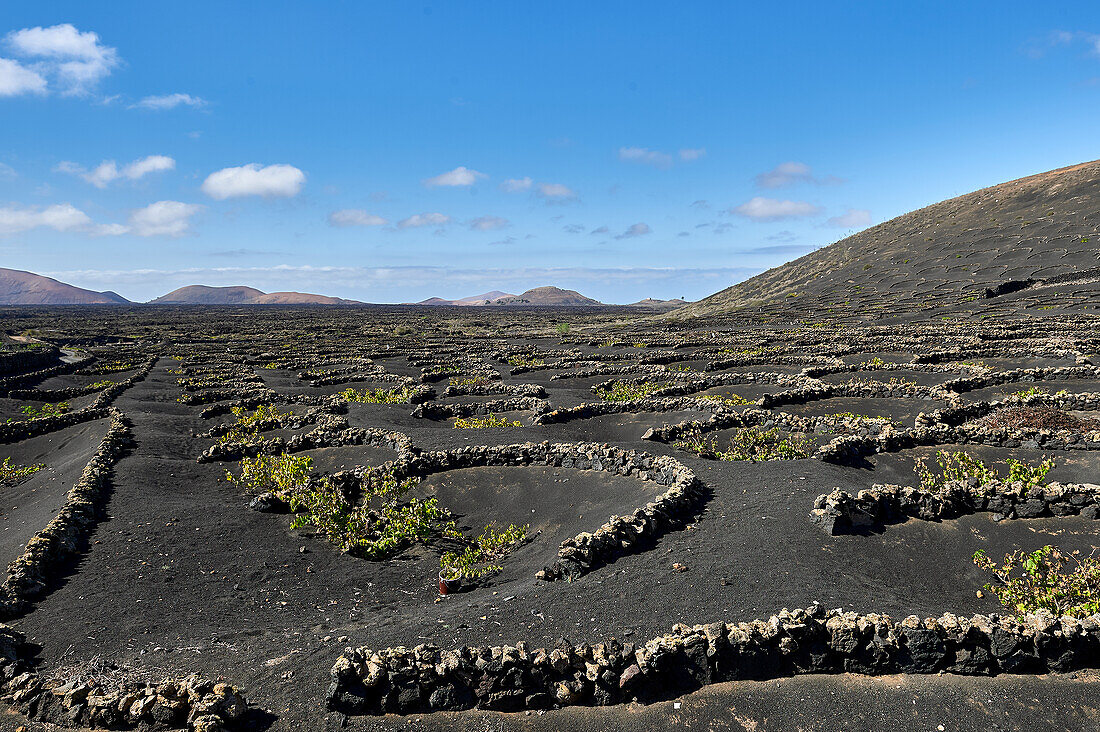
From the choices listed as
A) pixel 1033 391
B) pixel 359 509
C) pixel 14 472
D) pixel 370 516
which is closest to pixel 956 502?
pixel 370 516

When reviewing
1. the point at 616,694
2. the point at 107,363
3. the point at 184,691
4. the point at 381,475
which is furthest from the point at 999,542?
the point at 107,363

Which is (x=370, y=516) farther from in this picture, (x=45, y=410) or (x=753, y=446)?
(x=45, y=410)

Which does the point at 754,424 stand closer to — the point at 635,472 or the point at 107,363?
the point at 635,472

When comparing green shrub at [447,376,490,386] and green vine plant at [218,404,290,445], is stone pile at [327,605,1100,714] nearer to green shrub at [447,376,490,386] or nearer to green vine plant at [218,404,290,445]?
green vine plant at [218,404,290,445]

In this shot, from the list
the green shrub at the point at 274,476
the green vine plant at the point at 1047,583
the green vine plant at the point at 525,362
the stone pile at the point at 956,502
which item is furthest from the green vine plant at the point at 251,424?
the green vine plant at the point at 1047,583

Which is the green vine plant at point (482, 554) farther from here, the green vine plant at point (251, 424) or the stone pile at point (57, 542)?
the green vine plant at point (251, 424)

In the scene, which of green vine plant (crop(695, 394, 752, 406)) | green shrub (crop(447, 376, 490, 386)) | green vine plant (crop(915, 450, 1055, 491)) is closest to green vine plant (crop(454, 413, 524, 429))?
green shrub (crop(447, 376, 490, 386))
